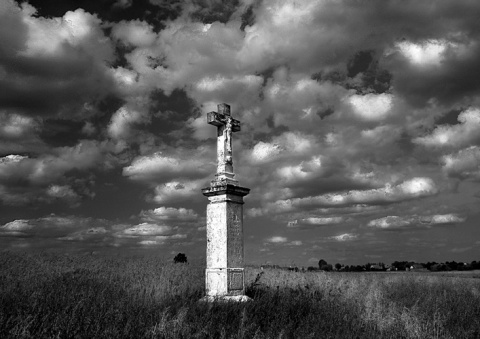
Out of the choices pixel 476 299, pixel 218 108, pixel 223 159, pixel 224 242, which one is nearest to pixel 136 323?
pixel 224 242

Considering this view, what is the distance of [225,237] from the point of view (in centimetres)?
905

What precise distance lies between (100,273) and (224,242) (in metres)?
5.11

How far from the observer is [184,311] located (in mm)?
7207

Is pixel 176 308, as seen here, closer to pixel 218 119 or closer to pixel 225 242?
pixel 225 242

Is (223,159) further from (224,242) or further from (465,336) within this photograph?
(465,336)

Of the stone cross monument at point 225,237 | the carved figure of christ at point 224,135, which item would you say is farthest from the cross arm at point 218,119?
the stone cross monument at point 225,237

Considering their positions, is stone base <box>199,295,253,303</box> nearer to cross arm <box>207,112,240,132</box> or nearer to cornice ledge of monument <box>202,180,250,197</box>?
cornice ledge of monument <box>202,180,250,197</box>

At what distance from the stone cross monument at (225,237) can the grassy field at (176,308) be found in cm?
64

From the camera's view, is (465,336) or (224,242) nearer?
(465,336)

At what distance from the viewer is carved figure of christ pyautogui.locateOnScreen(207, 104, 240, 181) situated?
974 cm

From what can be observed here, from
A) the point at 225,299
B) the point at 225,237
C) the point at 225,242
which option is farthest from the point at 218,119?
the point at 225,299

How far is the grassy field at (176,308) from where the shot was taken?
618 cm

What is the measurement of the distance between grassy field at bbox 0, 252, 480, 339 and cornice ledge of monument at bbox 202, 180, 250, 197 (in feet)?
8.14

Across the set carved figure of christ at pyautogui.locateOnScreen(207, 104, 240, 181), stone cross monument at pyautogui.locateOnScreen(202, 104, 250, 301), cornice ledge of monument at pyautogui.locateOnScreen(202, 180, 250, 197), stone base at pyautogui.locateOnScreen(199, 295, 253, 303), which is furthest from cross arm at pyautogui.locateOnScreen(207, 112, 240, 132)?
stone base at pyautogui.locateOnScreen(199, 295, 253, 303)
